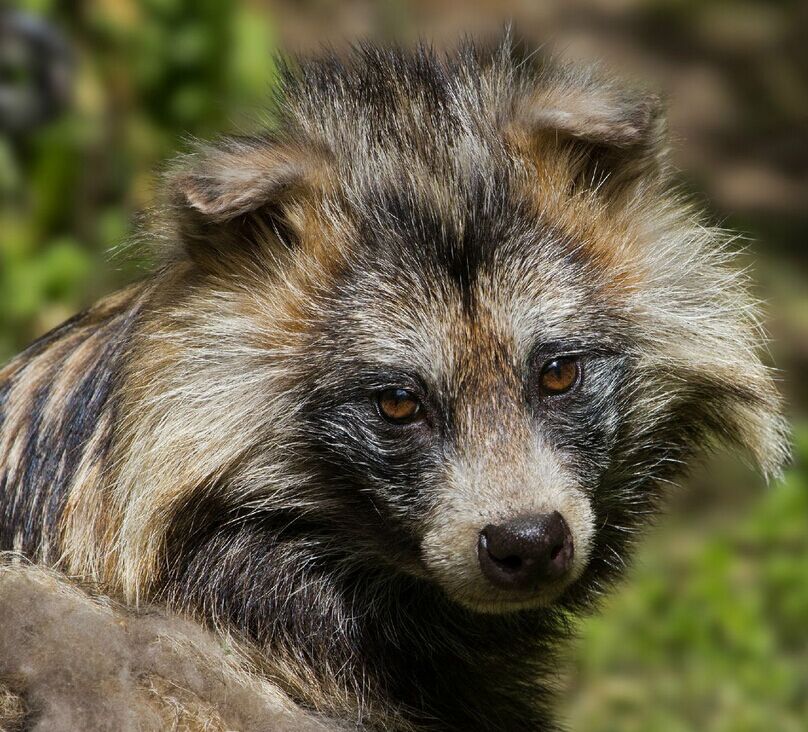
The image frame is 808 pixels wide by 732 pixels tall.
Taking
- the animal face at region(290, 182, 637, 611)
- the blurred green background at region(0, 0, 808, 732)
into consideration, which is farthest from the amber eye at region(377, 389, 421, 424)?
the blurred green background at region(0, 0, 808, 732)

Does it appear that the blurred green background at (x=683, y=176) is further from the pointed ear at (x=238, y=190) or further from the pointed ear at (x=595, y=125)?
the pointed ear at (x=238, y=190)

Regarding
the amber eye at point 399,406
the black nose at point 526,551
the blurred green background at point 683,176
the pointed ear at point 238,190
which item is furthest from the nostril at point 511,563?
the blurred green background at point 683,176

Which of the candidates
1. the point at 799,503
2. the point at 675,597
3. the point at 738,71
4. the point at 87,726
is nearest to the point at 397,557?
the point at 87,726

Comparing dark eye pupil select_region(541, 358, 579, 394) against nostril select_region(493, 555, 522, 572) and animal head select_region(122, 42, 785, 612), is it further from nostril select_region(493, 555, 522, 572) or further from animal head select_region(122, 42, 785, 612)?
nostril select_region(493, 555, 522, 572)

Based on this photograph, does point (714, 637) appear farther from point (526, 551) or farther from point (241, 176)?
point (241, 176)

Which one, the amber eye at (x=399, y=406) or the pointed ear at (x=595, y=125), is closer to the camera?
the amber eye at (x=399, y=406)

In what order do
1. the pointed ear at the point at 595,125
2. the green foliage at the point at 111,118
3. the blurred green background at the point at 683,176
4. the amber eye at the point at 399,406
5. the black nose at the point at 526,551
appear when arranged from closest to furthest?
1. the black nose at the point at 526,551
2. the amber eye at the point at 399,406
3. the pointed ear at the point at 595,125
4. the blurred green background at the point at 683,176
5. the green foliage at the point at 111,118

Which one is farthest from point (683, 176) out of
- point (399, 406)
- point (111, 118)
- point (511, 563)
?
point (111, 118)
